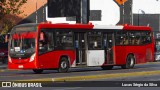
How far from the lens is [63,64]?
1169 inches

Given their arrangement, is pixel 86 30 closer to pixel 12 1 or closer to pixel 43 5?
pixel 12 1

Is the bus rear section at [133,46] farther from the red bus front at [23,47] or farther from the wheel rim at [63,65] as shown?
the red bus front at [23,47]

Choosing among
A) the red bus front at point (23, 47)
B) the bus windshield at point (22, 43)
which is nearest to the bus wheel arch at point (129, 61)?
the red bus front at point (23, 47)

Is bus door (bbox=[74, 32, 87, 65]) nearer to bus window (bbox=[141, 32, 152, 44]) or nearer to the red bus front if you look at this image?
the red bus front

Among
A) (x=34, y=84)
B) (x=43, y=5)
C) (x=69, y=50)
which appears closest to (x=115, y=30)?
(x=69, y=50)

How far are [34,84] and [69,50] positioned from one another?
1643 centimetres

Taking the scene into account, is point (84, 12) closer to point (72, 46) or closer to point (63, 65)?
point (72, 46)

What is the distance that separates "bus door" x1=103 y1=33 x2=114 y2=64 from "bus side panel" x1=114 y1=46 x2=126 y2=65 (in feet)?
1.15

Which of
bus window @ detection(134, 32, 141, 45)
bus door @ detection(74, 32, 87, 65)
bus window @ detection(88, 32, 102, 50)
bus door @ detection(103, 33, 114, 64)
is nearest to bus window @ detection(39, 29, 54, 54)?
bus door @ detection(74, 32, 87, 65)

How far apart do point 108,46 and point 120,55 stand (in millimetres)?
1295

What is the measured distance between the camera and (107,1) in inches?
3191

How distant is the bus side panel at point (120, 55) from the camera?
33.0 metres

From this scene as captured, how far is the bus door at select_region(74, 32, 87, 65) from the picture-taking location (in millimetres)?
30453

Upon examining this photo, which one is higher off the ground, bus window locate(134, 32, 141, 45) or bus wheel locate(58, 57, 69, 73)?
bus window locate(134, 32, 141, 45)
